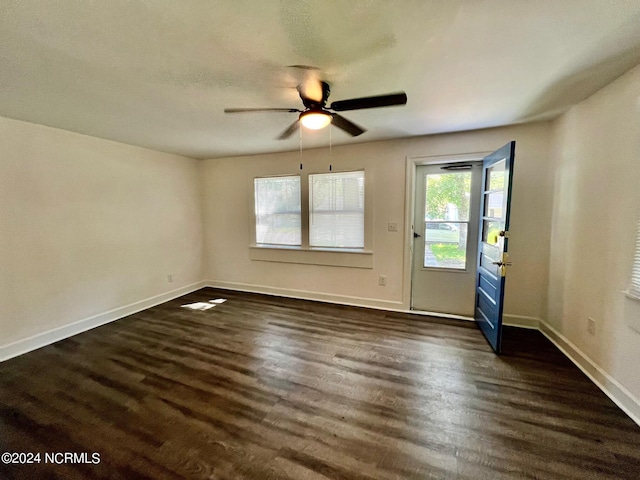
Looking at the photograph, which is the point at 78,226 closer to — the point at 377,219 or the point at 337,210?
the point at 337,210

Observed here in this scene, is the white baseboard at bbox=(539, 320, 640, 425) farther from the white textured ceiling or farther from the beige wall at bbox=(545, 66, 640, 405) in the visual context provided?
the white textured ceiling

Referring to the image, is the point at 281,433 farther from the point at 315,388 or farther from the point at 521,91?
the point at 521,91

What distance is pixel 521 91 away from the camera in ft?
6.88

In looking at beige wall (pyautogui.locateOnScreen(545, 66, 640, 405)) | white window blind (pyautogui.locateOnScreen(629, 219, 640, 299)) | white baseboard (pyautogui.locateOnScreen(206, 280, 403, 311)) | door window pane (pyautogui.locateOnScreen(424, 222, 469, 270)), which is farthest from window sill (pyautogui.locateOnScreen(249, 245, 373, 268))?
white window blind (pyautogui.locateOnScreen(629, 219, 640, 299))

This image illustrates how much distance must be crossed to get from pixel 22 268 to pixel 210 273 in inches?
99.0

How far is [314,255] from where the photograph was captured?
13.5 ft

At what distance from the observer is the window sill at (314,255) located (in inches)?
150

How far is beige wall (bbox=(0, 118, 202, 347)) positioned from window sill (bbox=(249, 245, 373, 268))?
143cm

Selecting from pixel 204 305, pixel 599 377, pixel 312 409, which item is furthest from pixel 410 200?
pixel 204 305

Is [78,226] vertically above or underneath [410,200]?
underneath

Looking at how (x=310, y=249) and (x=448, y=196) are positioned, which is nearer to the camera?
(x=448, y=196)

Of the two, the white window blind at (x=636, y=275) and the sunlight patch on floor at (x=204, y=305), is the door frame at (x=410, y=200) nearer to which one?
the white window blind at (x=636, y=275)

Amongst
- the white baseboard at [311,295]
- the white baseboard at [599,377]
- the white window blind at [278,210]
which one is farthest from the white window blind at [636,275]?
the white window blind at [278,210]

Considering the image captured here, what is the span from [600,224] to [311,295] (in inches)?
131
